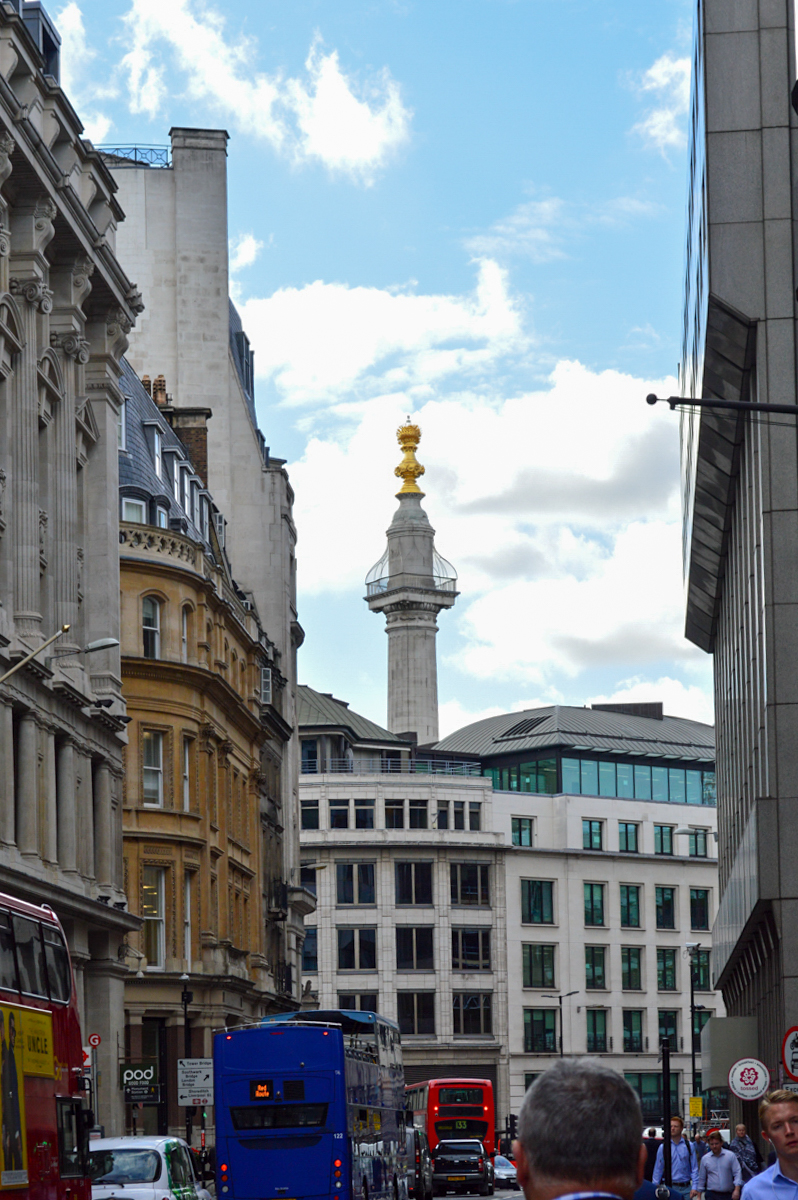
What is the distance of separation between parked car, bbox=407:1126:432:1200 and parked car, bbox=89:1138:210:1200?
85.0ft

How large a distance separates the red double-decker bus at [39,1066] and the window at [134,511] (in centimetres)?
3900

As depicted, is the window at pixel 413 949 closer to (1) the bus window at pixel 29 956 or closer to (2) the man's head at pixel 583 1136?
(1) the bus window at pixel 29 956

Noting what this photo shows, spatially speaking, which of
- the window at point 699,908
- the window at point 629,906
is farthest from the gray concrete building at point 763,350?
the window at point 699,908

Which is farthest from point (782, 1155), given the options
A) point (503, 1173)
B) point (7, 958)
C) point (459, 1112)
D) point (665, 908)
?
point (665, 908)

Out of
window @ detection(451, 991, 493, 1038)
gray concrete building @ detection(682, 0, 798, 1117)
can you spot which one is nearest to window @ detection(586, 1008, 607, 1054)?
window @ detection(451, 991, 493, 1038)

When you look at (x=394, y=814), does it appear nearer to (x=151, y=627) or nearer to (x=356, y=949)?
(x=356, y=949)

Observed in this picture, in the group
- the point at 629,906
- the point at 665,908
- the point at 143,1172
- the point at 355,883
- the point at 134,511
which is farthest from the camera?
the point at 665,908

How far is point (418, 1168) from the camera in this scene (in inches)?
2159

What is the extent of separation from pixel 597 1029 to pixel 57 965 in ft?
363

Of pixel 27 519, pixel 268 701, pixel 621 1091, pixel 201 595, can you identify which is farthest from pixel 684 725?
pixel 621 1091

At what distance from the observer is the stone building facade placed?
132ft

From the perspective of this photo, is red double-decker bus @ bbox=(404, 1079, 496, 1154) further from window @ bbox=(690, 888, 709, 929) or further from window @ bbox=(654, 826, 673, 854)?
window @ bbox=(654, 826, 673, 854)

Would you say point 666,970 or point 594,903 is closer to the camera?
point 594,903

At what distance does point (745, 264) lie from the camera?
38.0 meters
